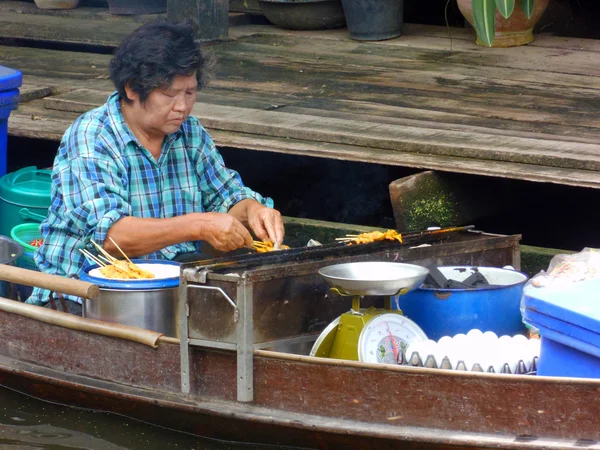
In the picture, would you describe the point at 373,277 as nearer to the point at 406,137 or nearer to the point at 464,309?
the point at 464,309

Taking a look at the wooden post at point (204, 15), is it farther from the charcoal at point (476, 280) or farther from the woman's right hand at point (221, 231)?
the charcoal at point (476, 280)

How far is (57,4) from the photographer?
8898mm

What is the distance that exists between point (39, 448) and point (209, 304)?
1056mm

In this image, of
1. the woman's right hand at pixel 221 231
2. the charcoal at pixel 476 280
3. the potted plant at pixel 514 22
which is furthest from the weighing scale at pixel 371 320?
the potted plant at pixel 514 22

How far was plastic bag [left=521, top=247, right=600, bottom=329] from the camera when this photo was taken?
3.75m

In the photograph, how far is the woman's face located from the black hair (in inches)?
1.2

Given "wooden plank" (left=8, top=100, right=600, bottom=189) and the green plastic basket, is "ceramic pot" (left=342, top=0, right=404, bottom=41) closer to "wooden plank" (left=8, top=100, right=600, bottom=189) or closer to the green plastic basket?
"wooden plank" (left=8, top=100, right=600, bottom=189)

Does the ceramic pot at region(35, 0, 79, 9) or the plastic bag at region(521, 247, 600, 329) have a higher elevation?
the ceramic pot at region(35, 0, 79, 9)

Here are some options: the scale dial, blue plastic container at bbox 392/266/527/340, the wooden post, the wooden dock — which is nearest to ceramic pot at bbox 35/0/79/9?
the wooden dock

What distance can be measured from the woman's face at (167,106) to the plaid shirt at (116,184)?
10 centimetres

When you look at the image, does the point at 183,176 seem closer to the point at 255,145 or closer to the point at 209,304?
the point at 255,145

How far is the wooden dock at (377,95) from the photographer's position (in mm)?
4973

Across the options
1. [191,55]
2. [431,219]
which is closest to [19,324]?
[191,55]

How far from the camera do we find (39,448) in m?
4.26
